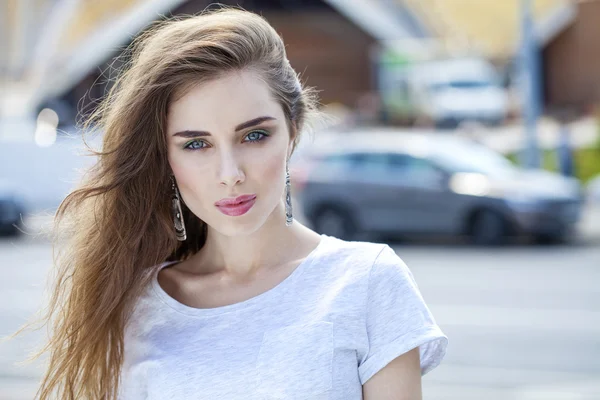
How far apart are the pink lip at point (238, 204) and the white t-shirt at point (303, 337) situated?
195 millimetres

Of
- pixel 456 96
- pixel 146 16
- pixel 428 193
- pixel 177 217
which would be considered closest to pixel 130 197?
pixel 177 217

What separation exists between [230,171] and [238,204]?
9 cm

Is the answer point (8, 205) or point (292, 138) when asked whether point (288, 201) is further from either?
point (8, 205)

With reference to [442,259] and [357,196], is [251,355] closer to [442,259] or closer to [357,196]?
[442,259]

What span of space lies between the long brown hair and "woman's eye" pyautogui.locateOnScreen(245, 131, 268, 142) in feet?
0.38

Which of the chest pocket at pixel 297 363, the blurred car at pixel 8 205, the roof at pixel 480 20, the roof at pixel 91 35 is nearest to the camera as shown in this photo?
the chest pocket at pixel 297 363

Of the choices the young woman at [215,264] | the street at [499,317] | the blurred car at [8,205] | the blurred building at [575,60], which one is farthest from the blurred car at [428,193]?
the blurred building at [575,60]

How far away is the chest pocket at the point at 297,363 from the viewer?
2123 mm

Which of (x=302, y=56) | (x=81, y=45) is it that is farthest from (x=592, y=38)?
(x=81, y=45)

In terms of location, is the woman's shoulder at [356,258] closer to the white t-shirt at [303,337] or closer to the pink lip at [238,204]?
the white t-shirt at [303,337]

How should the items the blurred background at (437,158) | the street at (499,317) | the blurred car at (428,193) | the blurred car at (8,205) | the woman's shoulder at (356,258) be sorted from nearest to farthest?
the woman's shoulder at (356,258), the street at (499,317), the blurred background at (437,158), the blurred car at (428,193), the blurred car at (8,205)

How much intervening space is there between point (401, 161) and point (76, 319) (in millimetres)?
12040

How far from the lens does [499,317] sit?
9.02m

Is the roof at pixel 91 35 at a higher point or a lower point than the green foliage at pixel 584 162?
higher
